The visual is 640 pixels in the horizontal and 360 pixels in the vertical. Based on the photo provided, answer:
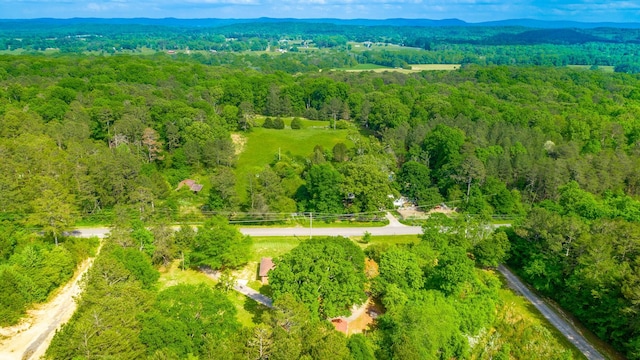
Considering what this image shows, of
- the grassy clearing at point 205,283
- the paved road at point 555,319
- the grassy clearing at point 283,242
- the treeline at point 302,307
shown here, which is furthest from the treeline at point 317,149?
the paved road at point 555,319

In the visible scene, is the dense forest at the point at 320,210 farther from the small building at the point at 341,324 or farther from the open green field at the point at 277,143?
the small building at the point at 341,324

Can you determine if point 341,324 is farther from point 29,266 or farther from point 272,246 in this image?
point 29,266

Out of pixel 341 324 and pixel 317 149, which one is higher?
pixel 317 149

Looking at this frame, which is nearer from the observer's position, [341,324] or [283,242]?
[341,324]

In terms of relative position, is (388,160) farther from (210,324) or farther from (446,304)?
(210,324)

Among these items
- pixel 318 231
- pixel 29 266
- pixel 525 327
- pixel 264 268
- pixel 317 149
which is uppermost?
pixel 317 149

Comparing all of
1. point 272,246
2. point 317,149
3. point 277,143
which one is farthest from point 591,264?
point 277,143

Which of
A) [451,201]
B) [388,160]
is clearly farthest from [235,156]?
[451,201]
